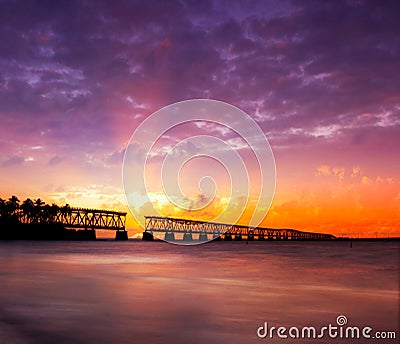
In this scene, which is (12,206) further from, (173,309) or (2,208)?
(173,309)

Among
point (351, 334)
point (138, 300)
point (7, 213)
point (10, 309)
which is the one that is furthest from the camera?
point (7, 213)

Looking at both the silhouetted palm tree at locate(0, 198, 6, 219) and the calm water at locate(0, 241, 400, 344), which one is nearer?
the calm water at locate(0, 241, 400, 344)

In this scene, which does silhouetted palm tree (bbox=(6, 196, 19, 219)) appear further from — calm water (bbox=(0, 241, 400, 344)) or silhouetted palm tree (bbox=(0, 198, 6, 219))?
calm water (bbox=(0, 241, 400, 344))

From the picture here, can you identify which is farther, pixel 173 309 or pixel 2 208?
pixel 2 208

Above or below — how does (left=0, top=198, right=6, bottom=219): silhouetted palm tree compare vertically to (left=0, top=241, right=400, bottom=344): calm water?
above

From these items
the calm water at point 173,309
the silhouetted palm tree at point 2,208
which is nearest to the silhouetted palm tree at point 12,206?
the silhouetted palm tree at point 2,208

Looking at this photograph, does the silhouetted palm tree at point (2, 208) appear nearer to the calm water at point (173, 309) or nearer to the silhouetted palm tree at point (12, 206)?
the silhouetted palm tree at point (12, 206)

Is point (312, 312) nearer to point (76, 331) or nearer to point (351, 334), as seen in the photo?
point (351, 334)

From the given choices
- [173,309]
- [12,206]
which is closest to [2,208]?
[12,206]

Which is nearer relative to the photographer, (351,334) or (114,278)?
(351,334)

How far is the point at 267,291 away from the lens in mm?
28109

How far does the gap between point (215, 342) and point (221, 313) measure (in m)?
5.25

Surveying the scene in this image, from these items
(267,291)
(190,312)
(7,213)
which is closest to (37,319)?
(190,312)

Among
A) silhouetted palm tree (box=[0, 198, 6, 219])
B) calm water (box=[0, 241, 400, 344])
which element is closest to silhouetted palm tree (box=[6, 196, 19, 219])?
silhouetted palm tree (box=[0, 198, 6, 219])
